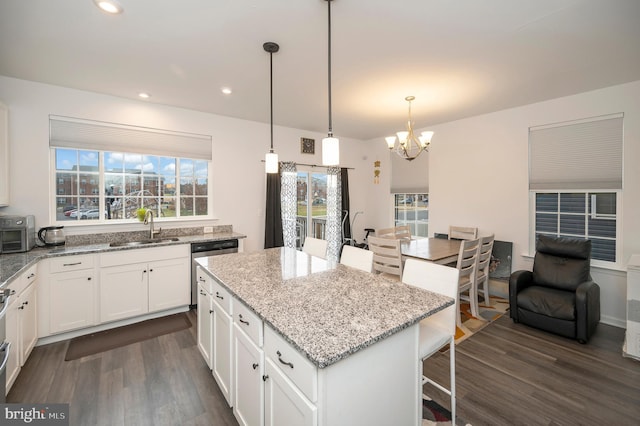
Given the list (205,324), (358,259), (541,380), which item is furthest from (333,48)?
(541,380)

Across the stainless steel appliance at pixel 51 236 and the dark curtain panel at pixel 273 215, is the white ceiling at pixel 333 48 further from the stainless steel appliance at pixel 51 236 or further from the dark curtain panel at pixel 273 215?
the stainless steel appliance at pixel 51 236

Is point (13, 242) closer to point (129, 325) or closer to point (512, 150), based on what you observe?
point (129, 325)

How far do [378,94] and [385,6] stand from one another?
1594 mm

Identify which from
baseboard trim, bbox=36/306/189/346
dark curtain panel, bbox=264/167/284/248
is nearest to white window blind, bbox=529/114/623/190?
dark curtain panel, bbox=264/167/284/248

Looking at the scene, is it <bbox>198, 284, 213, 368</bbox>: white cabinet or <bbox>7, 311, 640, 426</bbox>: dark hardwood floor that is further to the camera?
<bbox>198, 284, 213, 368</bbox>: white cabinet

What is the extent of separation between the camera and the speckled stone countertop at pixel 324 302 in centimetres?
117

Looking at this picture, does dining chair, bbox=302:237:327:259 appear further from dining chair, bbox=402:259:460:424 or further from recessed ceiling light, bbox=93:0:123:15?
recessed ceiling light, bbox=93:0:123:15

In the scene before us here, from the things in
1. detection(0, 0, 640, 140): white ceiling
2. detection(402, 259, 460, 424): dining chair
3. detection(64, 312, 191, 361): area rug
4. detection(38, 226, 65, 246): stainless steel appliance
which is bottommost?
detection(64, 312, 191, 361): area rug

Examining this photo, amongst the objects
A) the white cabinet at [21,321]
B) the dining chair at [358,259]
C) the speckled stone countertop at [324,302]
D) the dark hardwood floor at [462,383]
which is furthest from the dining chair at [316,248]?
the white cabinet at [21,321]

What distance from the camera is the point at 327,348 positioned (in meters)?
1.09

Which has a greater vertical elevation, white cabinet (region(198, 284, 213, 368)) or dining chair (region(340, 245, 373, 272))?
dining chair (region(340, 245, 373, 272))

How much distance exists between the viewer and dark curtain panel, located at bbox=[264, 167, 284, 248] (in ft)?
15.5

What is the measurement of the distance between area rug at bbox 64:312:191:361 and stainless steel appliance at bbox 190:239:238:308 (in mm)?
342

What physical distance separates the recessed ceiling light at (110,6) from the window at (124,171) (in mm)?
2063
